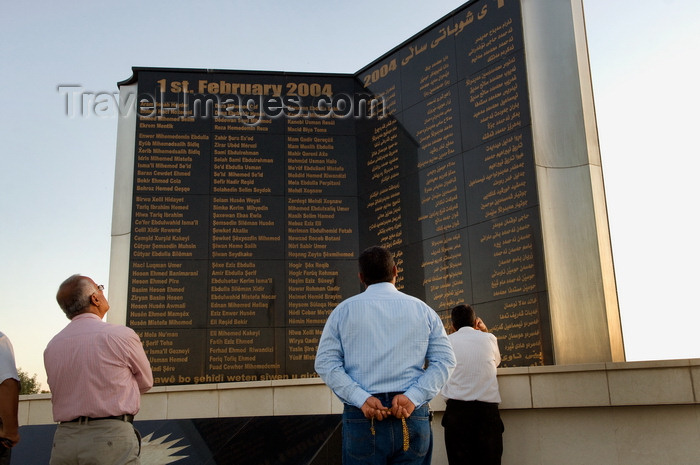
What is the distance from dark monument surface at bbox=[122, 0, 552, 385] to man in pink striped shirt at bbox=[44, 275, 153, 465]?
4.78 meters

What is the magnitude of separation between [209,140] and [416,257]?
3.41 m

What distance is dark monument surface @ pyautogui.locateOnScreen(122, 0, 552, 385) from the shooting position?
7988 mm

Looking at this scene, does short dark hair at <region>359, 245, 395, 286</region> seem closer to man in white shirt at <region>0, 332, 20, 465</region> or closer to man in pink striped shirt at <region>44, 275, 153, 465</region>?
man in pink striped shirt at <region>44, 275, 153, 465</region>

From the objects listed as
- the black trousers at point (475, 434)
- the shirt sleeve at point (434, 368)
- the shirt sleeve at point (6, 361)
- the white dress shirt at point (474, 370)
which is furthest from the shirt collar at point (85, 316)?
the black trousers at point (475, 434)

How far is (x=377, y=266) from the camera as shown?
10.5 feet

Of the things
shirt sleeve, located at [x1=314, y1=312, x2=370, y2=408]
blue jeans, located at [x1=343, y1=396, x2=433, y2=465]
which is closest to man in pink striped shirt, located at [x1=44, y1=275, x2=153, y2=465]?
shirt sleeve, located at [x1=314, y1=312, x2=370, y2=408]

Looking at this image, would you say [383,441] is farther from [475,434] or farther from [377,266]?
[475,434]

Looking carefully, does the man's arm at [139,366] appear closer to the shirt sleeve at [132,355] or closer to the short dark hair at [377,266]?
the shirt sleeve at [132,355]

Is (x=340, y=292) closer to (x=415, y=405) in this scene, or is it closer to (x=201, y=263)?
(x=201, y=263)

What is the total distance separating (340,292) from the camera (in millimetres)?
9133

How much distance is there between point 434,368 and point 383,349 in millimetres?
246

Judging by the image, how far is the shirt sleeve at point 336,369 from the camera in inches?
114

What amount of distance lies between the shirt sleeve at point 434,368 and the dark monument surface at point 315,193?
4.49 meters

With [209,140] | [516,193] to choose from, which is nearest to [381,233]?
[516,193]
